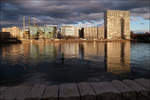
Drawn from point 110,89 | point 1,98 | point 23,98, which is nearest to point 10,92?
point 1,98

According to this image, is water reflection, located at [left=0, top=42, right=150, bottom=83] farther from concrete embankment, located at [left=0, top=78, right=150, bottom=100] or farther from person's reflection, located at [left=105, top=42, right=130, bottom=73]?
concrete embankment, located at [left=0, top=78, right=150, bottom=100]

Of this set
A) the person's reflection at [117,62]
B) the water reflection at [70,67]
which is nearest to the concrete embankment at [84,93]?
the water reflection at [70,67]

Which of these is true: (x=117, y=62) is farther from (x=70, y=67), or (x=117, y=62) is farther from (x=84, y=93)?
(x=84, y=93)

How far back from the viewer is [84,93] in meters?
4.12

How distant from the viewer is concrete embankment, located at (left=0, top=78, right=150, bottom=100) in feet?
13.1

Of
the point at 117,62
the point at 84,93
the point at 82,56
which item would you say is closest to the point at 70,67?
the point at 117,62

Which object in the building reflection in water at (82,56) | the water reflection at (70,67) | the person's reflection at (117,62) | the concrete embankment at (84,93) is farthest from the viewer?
the building reflection in water at (82,56)

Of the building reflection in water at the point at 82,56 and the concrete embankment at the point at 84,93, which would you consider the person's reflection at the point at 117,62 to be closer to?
the building reflection in water at the point at 82,56

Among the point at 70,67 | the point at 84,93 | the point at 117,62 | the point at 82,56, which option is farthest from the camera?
the point at 82,56

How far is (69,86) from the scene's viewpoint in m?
4.80

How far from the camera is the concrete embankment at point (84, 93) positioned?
13.1 feet

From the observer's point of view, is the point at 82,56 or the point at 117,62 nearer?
the point at 117,62

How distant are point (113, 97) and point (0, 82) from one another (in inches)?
315

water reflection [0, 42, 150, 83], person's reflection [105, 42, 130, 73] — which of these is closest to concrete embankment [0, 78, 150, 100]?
water reflection [0, 42, 150, 83]
